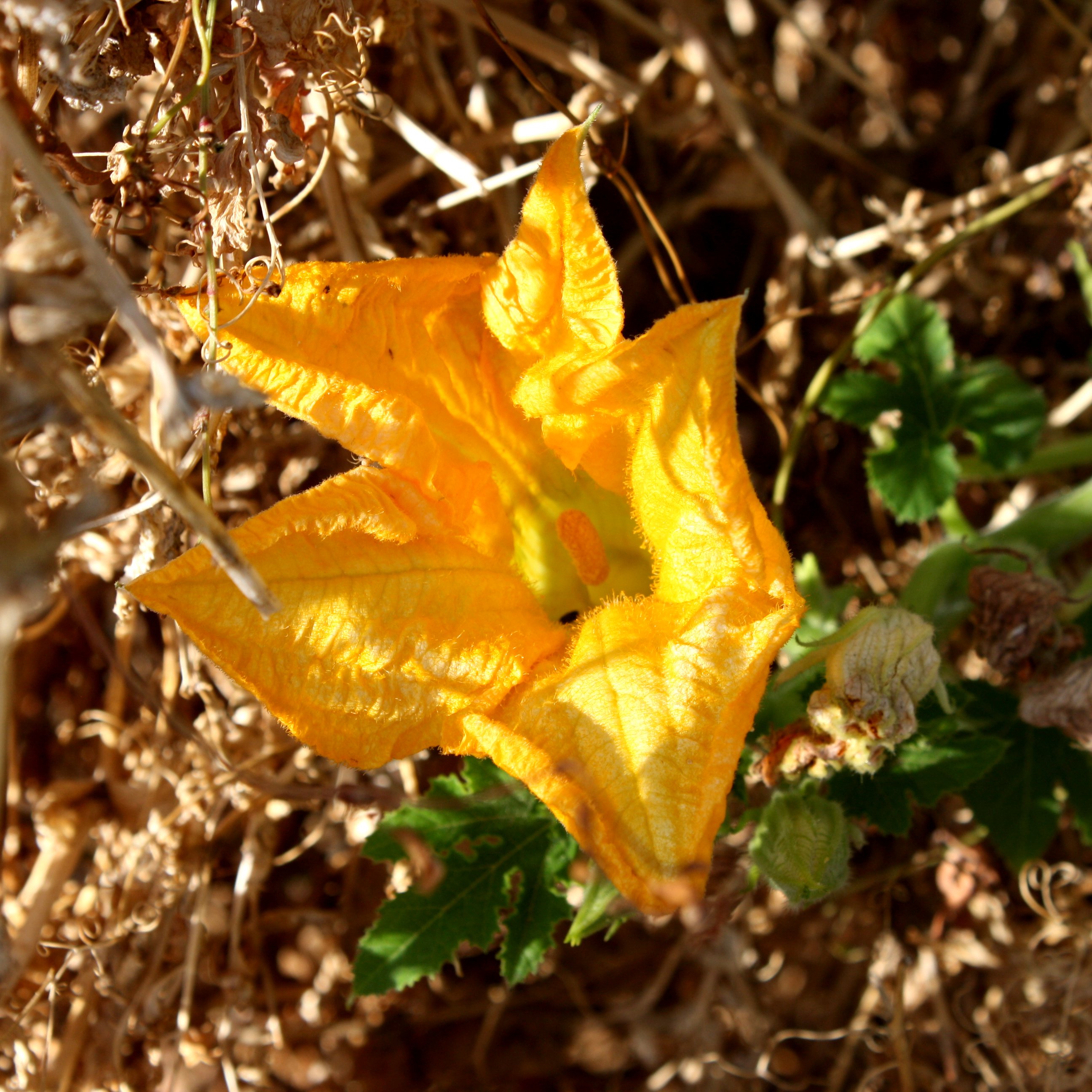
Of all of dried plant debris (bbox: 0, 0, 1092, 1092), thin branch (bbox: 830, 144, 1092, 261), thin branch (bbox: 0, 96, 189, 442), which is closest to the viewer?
Result: thin branch (bbox: 0, 96, 189, 442)

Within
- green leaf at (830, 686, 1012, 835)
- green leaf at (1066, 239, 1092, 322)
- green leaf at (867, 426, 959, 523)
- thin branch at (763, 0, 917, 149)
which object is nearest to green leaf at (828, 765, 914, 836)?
green leaf at (830, 686, 1012, 835)

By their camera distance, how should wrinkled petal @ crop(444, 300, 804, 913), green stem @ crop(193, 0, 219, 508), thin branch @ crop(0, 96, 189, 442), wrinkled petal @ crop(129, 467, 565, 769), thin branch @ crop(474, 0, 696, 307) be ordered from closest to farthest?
thin branch @ crop(0, 96, 189, 442) < wrinkled petal @ crop(444, 300, 804, 913) < wrinkled petal @ crop(129, 467, 565, 769) < green stem @ crop(193, 0, 219, 508) < thin branch @ crop(474, 0, 696, 307)

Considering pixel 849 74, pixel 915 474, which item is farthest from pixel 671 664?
pixel 849 74

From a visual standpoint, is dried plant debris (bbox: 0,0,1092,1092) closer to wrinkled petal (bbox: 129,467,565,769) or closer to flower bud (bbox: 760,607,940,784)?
flower bud (bbox: 760,607,940,784)

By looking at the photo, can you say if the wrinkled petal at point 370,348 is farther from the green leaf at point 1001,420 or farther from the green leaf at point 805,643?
the green leaf at point 1001,420

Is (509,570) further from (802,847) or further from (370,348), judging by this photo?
(802,847)

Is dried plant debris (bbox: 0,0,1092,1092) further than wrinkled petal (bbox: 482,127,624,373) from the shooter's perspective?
Yes
